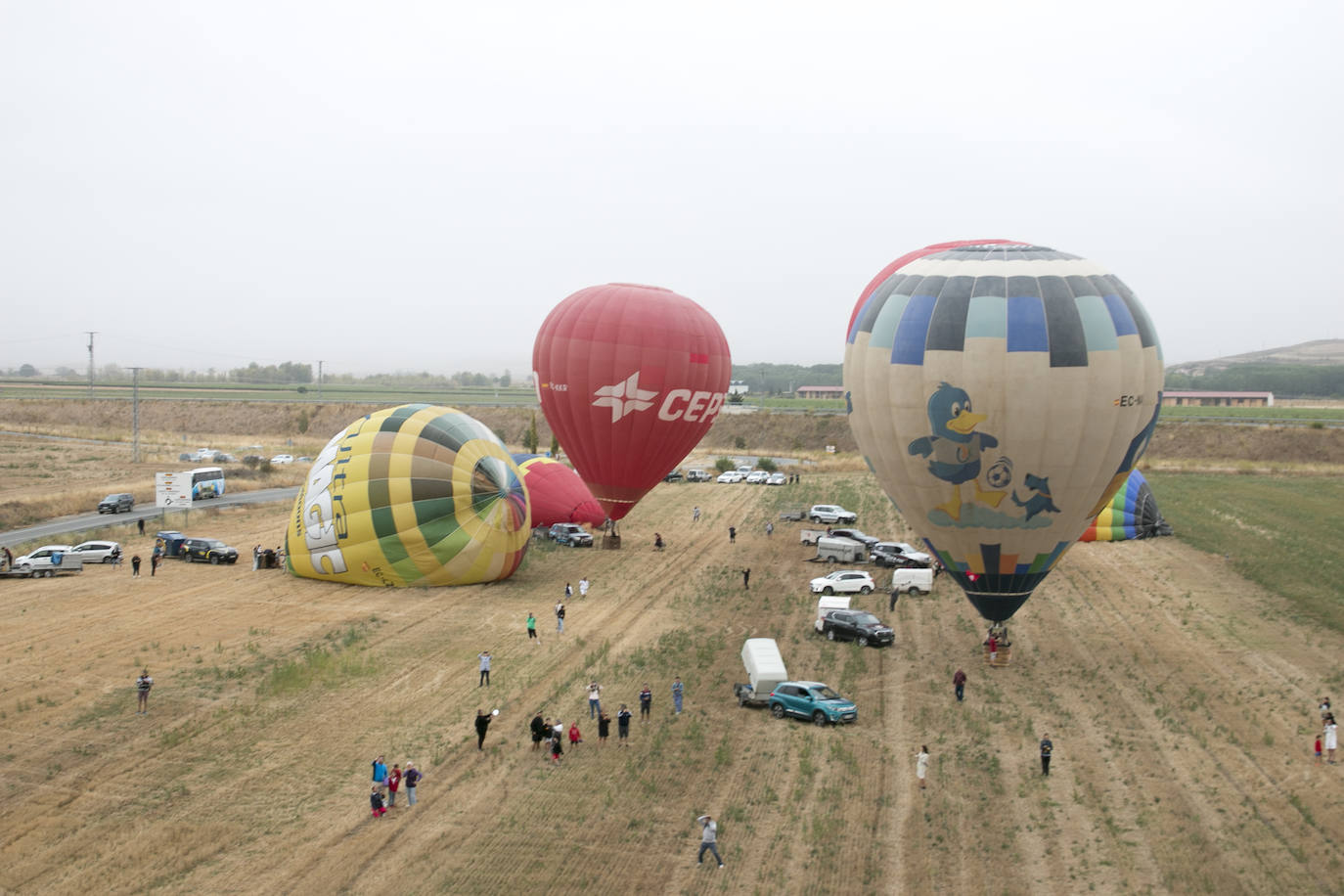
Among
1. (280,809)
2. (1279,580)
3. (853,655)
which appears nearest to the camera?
Answer: (280,809)

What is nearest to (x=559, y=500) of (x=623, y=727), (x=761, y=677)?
(x=761, y=677)

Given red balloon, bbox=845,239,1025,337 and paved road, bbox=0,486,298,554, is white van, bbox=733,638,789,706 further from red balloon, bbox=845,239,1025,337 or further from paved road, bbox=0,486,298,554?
paved road, bbox=0,486,298,554

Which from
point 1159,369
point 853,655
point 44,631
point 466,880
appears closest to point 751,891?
point 466,880

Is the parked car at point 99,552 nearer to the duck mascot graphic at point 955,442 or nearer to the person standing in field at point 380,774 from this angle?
the person standing in field at point 380,774

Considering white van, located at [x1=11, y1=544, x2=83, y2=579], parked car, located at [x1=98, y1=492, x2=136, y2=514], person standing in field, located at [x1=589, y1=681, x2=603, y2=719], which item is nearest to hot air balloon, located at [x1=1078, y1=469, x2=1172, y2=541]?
person standing in field, located at [x1=589, y1=681, x2=603, y2=719]

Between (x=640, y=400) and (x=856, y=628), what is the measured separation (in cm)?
1141

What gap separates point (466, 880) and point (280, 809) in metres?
3.89

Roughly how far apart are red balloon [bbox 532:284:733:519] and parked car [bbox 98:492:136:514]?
2236 centimetres

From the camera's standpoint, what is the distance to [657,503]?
55.7 meters

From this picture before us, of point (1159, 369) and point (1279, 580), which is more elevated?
point (1159, 369)

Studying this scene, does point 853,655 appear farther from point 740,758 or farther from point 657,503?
point 657,503

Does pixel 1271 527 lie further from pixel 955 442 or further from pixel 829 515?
pixel 955 442

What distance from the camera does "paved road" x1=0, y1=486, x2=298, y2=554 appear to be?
42.8 metres

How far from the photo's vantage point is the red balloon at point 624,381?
36156 mm
